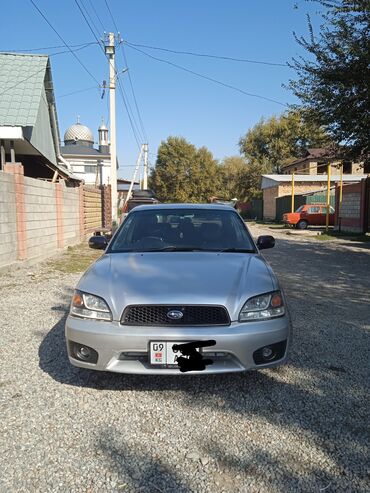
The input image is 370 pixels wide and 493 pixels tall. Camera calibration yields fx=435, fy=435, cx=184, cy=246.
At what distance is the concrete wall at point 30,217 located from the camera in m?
8.95

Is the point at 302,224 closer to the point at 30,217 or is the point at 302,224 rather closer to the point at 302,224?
the point at 302,224

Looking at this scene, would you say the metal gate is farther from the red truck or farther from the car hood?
the car hood

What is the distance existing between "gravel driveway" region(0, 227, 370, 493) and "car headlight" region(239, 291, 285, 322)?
2.08 feet

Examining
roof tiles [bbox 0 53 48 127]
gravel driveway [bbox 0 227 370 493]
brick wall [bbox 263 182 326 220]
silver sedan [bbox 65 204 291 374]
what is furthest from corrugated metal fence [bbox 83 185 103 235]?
brick wall [bbox 263 182 326 220]

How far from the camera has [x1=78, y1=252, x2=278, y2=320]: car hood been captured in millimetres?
3182

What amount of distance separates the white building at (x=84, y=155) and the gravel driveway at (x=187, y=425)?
1798 inches

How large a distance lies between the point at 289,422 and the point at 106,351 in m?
1.37

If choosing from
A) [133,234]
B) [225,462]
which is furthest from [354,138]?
[225,462]

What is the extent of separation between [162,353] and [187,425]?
0.51m

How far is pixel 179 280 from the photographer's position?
3387mm

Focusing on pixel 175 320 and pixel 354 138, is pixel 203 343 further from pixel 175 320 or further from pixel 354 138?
pixel 354 138

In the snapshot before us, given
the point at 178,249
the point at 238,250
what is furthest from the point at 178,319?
the point at 238,250

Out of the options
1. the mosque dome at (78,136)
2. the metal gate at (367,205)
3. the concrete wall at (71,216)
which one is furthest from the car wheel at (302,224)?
the mosque dome at (78,136)

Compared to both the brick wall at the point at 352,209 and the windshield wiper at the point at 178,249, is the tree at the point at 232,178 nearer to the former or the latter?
the brick wall at the point at 352,209
